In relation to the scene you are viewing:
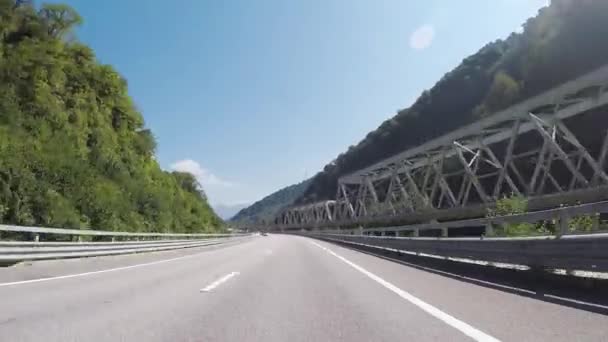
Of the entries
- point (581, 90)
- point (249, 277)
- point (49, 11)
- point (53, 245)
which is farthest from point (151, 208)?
point (581, 90)

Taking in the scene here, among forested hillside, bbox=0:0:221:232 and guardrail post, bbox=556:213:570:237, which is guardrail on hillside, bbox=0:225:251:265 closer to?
forested hillside, bbox=0:0:221:232

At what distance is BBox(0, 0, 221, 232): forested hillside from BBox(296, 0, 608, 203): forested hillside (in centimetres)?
4517

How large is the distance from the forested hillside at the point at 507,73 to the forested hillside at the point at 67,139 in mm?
45168

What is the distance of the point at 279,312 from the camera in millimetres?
6918

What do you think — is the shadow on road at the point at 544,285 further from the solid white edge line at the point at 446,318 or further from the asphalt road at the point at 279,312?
the solid white edge line at the point at 446,318

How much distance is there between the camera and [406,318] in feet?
20.9

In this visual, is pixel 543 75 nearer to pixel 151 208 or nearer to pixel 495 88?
pixel 495 88

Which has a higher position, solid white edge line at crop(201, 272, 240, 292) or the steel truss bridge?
the steel truss bridge

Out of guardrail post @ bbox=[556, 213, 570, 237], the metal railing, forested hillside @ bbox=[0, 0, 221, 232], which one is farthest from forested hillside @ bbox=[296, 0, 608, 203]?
guardrail post @ bbox=[556, 213, 570, 237]

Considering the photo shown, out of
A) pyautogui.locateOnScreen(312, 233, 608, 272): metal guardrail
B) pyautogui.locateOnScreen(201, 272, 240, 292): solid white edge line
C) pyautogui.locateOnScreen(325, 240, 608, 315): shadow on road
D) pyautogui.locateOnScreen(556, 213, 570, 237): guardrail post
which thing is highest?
pyautogui.locateOnScreen(556, 213, 570, 237): guardrail post

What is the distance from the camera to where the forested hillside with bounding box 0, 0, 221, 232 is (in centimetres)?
2275

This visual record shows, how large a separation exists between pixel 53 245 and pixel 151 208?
73.9ft

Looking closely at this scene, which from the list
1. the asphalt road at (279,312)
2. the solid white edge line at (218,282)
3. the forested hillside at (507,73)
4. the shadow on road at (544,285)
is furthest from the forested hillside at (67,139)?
the forested hillside at (507,73)

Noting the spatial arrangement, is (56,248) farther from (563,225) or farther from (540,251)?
(563,225)
